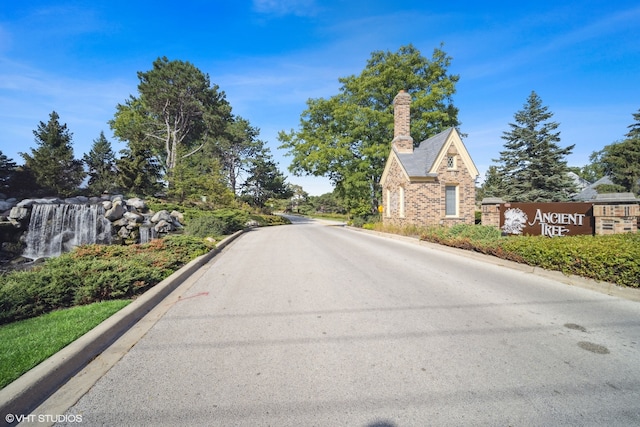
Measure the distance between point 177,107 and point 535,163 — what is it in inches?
1627

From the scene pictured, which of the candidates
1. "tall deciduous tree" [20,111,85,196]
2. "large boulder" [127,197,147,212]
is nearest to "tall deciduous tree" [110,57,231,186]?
"tall deciduous tree" [20,111,85,196]

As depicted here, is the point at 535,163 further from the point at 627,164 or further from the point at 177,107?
the point at 177,107

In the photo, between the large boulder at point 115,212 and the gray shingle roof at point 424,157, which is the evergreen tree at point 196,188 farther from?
the gray shingle roof at point 424,157

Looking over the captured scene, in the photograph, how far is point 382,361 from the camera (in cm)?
306

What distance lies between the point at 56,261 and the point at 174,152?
3279 centimetres

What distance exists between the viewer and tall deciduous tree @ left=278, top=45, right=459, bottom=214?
25953 mm

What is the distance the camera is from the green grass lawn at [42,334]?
2766mm

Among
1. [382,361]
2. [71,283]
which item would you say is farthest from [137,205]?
[382,361]

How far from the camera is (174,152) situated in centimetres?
3531

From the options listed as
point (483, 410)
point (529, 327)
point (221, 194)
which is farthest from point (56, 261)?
point (221, 194)

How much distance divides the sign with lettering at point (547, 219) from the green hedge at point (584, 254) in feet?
8.49

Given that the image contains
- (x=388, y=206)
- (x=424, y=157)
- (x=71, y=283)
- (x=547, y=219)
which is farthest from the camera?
(x=388, y=206)

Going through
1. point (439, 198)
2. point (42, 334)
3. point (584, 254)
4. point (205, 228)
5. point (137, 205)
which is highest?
point (439, 198)

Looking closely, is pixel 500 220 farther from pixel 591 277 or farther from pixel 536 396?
pixel 536 396
